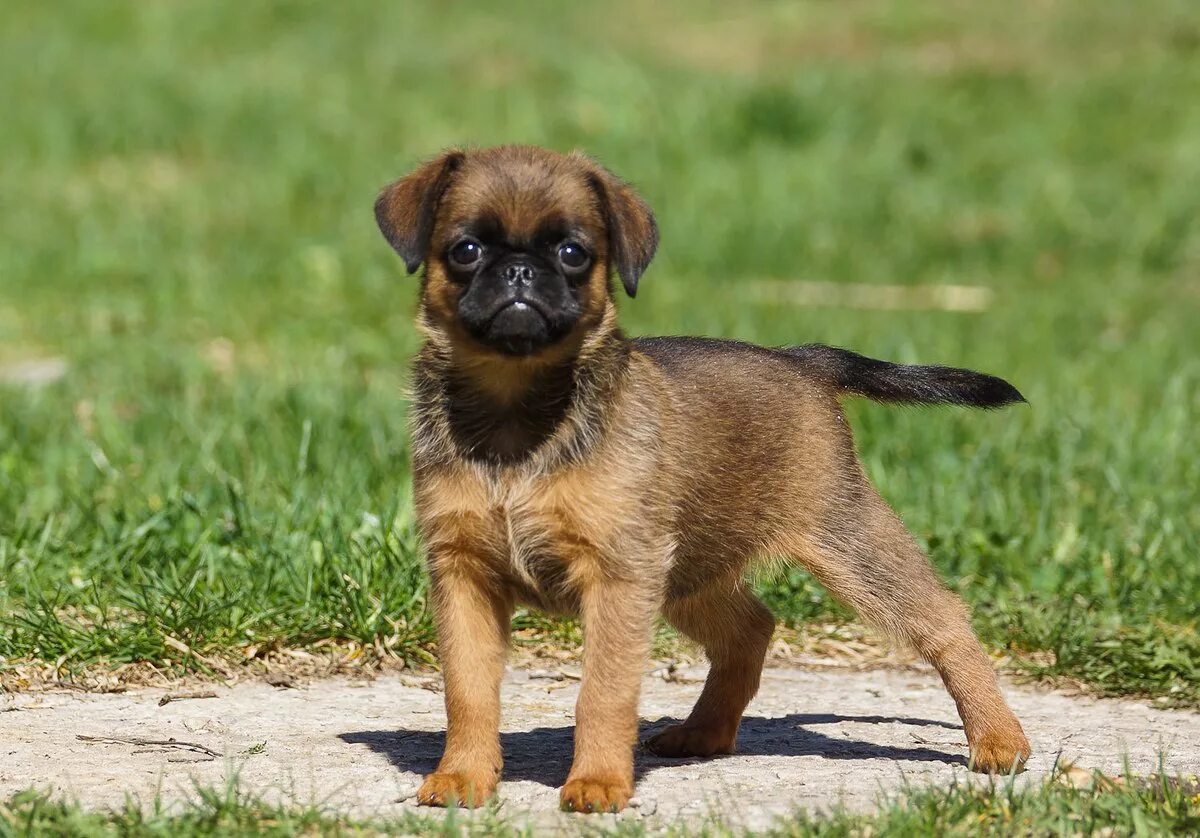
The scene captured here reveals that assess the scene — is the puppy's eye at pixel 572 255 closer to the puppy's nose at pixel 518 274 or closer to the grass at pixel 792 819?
the puppy's nose at pixel 518 274

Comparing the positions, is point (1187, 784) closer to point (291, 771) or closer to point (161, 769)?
point (291, 771)

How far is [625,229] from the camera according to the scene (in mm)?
4375

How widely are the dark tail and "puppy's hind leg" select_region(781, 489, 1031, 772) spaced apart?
44cm

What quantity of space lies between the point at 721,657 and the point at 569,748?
507mm

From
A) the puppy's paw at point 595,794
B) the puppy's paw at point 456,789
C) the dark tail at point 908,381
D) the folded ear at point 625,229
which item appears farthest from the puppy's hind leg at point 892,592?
the puppy's paw at point 456,789

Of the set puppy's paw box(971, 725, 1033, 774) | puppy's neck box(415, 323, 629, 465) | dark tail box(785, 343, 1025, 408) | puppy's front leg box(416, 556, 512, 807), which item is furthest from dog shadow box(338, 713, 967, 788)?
dark tail box(785, 343, 1025, 408)

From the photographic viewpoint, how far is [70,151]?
13180 millimetres

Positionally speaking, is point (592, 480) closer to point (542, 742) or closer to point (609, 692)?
point (609, 692)

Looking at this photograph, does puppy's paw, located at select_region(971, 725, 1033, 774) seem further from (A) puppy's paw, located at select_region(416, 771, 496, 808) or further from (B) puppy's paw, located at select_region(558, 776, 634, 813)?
(A) puppy's paw, located at select_region(416, 771, 496, 808)

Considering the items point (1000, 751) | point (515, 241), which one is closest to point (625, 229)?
point (515, 241)

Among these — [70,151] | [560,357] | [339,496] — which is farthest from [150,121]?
[560,357]

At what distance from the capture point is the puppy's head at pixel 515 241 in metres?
4.05

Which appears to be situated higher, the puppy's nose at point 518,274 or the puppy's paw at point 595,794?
the puppy's nose at point 518,274

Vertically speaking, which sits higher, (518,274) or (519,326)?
(518,274)
